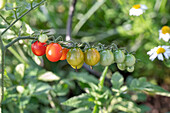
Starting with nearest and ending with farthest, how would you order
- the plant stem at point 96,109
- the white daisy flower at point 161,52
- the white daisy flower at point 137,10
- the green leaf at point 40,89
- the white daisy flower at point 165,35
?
1. the plant stem at point 96,109
2. the green leaf at point 40,89
3. the white daisy flower at point 161,52
4. the white daisy flower at point 165,35
5. the white daisy flower at point 137,10

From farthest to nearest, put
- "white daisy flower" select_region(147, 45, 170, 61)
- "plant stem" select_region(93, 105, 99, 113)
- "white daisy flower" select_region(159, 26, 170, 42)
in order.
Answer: "white daisy flower" select_region(159, 26, 170, 42) → "white daisy flower" select_region(147, 45, 170, 61) → "plant stem" select_region(93, 105, 99, 113)

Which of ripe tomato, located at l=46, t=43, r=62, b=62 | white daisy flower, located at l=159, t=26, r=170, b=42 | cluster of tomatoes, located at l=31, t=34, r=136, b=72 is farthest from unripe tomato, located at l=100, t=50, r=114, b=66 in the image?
white daisy flower, located at l=159, t=26, r=170, b=42

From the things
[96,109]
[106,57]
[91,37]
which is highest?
[91,37]

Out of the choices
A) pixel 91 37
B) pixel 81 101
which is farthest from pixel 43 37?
pixel 91 37

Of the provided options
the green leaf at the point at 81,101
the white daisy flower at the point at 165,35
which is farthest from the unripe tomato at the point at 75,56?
the white daisy flower at the point at 165,35

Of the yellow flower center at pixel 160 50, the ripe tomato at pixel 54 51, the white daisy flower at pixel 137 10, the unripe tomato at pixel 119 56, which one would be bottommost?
the unripe tomato at pixel 119 56

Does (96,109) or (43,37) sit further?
(96,109)

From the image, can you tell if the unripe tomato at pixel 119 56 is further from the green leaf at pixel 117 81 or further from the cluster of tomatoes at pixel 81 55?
the green leaf at pixel 117 81

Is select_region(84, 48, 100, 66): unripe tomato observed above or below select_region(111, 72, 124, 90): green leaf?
above

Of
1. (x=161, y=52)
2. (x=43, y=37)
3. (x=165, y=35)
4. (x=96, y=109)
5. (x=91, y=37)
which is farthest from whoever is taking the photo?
(x=91, y=37)

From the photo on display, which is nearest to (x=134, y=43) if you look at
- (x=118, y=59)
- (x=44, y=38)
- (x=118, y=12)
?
(x=118, y=12)

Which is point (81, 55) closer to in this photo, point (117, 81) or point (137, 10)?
point (117, 81)

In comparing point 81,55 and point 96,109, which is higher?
point 81,55

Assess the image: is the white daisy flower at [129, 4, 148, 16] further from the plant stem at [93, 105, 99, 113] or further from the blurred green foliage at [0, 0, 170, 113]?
the plant stem at [93, 105, 99, 113]
